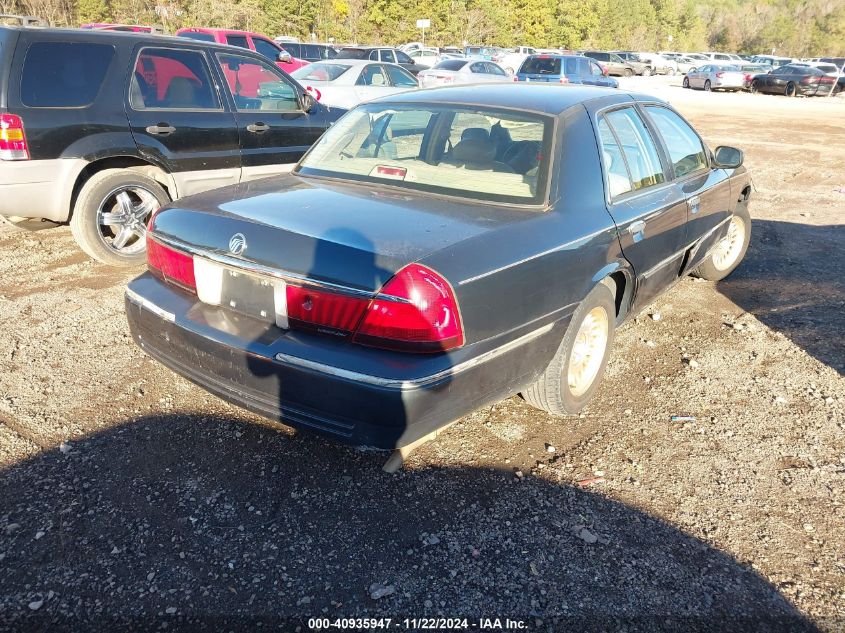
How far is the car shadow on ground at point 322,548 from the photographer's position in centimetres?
236

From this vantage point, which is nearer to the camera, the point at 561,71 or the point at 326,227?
the point at 326,227

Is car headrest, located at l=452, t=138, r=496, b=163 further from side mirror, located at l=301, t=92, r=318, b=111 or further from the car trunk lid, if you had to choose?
side mirror, located at l=301, t=92, r=318, b=111

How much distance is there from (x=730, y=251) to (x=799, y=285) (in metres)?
0.64

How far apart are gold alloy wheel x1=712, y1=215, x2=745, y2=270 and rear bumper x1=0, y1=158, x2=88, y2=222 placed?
5294mm

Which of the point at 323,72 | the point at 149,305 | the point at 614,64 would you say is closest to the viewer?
the point at 149,305

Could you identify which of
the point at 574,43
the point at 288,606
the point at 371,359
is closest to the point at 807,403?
the point at 371,359

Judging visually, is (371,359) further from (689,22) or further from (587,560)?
(689,22)

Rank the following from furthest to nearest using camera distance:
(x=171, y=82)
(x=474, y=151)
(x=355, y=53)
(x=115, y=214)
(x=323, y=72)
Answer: (x=355, y=53) → (x=323, y=72) → (x=171, y=82) → (x=115, y=214) → (x=474, y=151)

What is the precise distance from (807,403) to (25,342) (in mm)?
4795

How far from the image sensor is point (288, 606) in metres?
2.36

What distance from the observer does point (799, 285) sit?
5832mm

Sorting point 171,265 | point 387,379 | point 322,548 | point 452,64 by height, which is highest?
point 452,64

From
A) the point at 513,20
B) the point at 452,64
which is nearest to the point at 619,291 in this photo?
the point at 452,64

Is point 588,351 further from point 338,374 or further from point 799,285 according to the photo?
point 799,285
